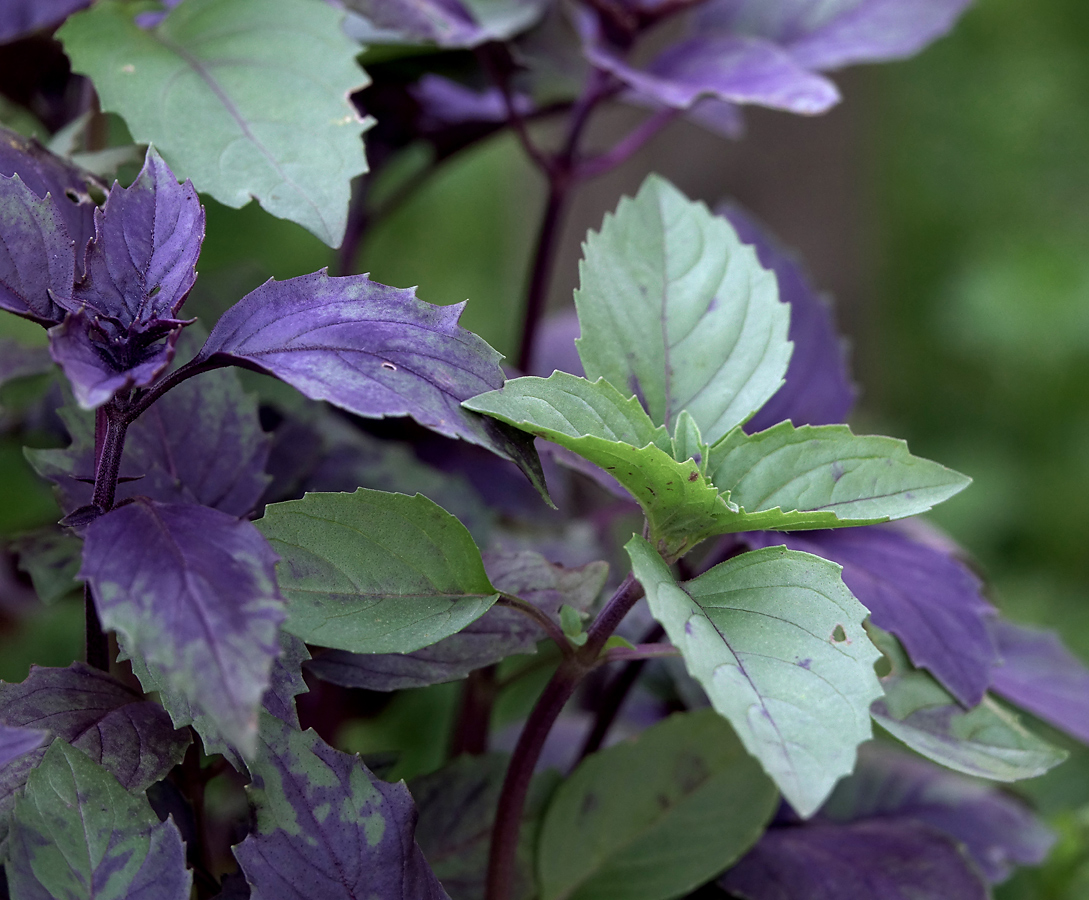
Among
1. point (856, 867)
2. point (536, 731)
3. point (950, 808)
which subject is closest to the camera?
point (536, 731)

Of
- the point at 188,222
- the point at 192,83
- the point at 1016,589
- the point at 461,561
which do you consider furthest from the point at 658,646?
the point at 1016,589

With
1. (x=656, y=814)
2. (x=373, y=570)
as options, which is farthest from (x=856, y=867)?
(x=373, y=570)

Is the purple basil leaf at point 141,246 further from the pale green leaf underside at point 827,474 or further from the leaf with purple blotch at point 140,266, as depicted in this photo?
the pale green leaf underside at point 827,474

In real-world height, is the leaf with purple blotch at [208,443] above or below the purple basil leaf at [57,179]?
below

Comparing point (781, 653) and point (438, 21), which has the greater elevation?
point (438, 21)

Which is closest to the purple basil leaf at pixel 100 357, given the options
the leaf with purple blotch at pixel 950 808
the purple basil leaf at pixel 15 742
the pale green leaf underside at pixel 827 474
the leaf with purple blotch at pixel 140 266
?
the leaf with purple blotch at pixel 140 266

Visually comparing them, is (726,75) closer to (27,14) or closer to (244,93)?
(244,93)
